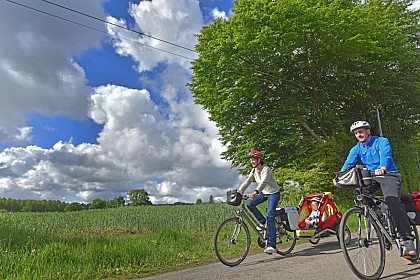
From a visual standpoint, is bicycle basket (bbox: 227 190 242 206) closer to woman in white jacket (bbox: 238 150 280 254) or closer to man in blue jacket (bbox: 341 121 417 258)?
woman in white jacket (bbox: 238 150 280 254)

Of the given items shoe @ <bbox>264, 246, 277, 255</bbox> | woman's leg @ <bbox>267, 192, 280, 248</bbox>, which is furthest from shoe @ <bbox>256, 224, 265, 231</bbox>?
shoe @ <bbox>264, 246, 277, 255</bbox>

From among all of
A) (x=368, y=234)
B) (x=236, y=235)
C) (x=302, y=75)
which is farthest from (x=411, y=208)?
(x=302, y=75)

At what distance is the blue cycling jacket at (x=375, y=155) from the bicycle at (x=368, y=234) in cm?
31

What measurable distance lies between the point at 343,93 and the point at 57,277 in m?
20.5

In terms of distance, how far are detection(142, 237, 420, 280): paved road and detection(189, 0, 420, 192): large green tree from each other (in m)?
12.2

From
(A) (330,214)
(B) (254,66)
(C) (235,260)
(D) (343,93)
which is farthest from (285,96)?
(C) (235,260)

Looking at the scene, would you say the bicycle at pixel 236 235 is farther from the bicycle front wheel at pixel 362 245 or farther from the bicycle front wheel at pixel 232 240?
the bicycle front wheel at pixel 362 245

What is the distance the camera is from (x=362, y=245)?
4484mm

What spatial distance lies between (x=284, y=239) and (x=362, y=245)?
2418 mm

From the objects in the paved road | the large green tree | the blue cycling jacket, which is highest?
the large green tree

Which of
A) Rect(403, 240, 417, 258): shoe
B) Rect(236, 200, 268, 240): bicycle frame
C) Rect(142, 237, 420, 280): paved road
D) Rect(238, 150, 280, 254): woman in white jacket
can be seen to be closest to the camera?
Rect(403, 240, 417, 258): shoe

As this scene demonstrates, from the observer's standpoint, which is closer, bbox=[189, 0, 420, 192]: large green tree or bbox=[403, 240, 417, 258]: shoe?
bbox=[403, 240, 417, 258]: shoe

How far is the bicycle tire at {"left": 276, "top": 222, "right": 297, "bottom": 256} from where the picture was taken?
6473mm

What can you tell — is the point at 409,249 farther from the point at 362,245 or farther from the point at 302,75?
the point at 302,75
